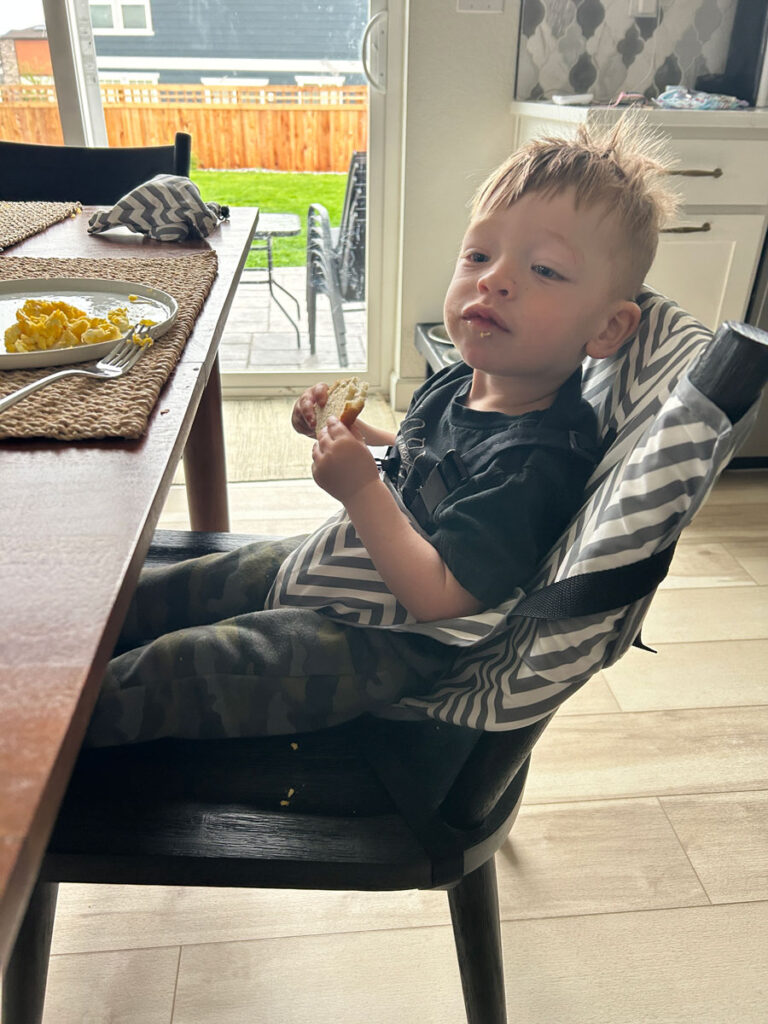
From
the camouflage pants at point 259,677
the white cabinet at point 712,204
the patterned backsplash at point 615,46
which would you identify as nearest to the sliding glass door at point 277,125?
the patterned backsplash at point 615,46

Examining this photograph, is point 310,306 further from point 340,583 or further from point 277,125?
point 340,583

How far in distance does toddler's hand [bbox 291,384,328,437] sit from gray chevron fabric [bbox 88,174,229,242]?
1.47ft

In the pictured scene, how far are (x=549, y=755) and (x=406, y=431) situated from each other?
2.40ft

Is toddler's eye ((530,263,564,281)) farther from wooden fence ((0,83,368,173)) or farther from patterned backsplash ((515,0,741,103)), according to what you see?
wooden fence ((0,83,368,173))

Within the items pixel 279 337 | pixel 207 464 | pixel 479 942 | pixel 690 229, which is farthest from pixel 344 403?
pixel 279 337

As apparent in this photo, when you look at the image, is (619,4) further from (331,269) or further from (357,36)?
(331,269)

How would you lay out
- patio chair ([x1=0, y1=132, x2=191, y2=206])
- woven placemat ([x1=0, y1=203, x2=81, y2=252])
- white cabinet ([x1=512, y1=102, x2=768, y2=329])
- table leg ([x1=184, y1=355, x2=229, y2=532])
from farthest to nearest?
white cabinet ([x1=512, y1=102, x2=768, y2=329]) → patio chair ([x1=0, y1=132, x2=191, y2=206]) → table leg ([x1=184, y1=355, x2=229, y2=532]) → woven placemat ([x1=0, y1=203, x2=81, y2=252])

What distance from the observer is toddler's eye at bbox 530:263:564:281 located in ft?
2.33

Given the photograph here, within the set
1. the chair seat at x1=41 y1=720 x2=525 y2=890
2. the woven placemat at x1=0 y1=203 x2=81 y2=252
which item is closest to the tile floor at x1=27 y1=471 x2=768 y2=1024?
the chair seat at x1=41 y1=720 x2=525 y2=890

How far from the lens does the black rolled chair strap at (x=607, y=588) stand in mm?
517

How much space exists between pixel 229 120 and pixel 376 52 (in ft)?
1.73

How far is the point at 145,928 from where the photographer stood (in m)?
1.08

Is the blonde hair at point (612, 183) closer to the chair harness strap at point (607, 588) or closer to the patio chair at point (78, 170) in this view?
the chair harness strap at point (607, 588)

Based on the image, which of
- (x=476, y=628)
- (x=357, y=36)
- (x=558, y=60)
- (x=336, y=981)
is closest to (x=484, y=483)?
(x=476, y=628)
